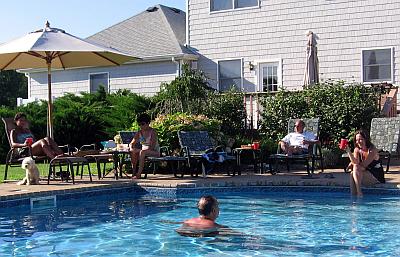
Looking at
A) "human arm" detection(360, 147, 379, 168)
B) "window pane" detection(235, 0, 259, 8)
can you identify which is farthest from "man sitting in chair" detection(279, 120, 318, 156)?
"window pane" detection(235, 0, 259, 8)

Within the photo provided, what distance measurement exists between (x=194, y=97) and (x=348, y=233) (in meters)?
9.70

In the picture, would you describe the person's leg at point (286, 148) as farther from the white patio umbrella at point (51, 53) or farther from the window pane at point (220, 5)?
the window pane at point (220, 5)

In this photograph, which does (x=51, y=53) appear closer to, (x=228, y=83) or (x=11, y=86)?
(x=228, y=83)

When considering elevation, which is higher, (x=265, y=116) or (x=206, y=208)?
(x=265, y=116)

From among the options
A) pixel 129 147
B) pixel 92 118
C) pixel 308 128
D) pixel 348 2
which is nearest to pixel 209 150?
pixel 129 147

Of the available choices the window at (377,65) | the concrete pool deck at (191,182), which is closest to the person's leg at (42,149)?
the concrete pool deck at (191,182)

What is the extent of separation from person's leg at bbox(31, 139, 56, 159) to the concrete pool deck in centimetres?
48

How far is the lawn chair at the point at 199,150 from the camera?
1194cm

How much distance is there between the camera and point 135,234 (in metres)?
7.36

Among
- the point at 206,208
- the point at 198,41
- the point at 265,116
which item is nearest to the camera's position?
the point at 206,208

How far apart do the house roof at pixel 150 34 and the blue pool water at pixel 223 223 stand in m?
11.3

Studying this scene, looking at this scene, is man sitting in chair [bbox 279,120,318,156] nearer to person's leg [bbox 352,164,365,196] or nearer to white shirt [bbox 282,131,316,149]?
white shirt [bbox 282,131,316,149]

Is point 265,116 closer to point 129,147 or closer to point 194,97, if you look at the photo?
point 194,97

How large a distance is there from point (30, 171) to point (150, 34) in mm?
13027
